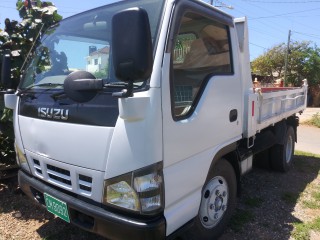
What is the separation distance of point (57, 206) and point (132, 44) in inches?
58.9

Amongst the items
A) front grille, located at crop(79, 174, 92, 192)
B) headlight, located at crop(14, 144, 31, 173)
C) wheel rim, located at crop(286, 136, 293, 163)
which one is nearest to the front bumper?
front grille, located at crop(79, 174, 92, 192)

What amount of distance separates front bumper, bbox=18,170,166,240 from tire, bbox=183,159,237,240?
0.69 metres

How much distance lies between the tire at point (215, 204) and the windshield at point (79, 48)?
1394 millimetres

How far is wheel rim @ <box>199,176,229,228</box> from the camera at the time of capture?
9.38 ft

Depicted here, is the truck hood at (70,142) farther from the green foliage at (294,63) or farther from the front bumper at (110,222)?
the green foliage at (294,63)

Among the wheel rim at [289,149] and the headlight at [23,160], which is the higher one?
the headlight at [23,160]

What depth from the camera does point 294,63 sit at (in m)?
28.1

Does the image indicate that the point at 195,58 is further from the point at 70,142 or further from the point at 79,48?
the point at 70,142

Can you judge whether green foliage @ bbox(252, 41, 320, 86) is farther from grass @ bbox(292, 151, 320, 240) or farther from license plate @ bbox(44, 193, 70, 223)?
license plate @ bbox(44, 193, 70, 223)

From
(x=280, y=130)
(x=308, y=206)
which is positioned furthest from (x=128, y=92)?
(x=280, y=130)

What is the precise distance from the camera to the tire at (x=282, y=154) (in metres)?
5.22

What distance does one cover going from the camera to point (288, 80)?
91.5 feet

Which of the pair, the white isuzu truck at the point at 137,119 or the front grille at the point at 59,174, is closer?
the white isuzu truck at the point at 137,119

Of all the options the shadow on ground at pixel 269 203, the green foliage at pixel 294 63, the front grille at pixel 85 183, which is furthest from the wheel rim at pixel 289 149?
the green foliage at pixel 294 63
